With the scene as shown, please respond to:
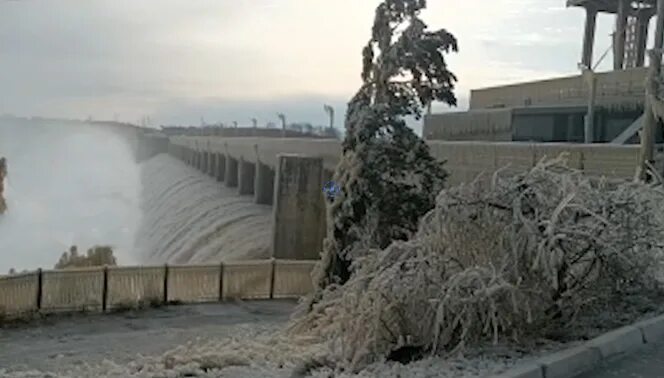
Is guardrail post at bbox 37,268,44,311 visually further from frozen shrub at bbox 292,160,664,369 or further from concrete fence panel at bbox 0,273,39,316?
frozen shrub at bbox 292,160,664,369

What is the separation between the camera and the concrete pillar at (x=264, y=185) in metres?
53.4

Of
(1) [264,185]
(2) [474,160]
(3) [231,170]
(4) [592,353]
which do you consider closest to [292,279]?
(2) [474,160]

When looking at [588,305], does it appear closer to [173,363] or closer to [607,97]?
[173,363]

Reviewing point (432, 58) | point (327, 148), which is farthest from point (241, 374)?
point (327, 148)

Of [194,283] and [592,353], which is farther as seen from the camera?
[194,283]

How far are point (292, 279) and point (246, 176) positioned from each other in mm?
39223

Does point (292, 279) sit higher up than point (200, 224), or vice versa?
point (200, 224)

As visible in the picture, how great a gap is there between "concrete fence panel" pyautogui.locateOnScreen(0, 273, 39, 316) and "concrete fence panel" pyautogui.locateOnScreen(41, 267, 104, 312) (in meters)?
0.27

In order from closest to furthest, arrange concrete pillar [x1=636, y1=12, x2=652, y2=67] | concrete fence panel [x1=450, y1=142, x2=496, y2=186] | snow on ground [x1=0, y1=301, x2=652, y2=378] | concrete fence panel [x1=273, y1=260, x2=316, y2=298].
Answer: snow on ground [x1=0, y1=301, x2=652, y2=378] < concrete fence panel [x1=450, y1=142, x2=496, y2=186] < concrete fence panel [x1=273, y1=260, x2=316, y2=298] < concrete pillar [x1=636, y1=12, x2=652, y2=67]

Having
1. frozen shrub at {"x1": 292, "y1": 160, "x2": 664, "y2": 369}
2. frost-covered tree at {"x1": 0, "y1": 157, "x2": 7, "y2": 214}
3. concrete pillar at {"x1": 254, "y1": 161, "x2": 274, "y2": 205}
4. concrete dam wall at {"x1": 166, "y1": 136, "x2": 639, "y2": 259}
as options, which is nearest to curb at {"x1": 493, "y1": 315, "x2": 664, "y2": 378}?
→ frozen shrub at {"x1": 292, "y1": 160, "x2": 664, "y2": 369}

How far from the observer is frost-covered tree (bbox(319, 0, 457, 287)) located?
586 inches

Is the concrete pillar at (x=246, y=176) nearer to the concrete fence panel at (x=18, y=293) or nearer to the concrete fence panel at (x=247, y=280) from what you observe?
the concrete fence panel at (x=247, y=280)

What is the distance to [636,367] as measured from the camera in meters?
7.05

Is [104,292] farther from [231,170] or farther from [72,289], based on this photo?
[231,170]
